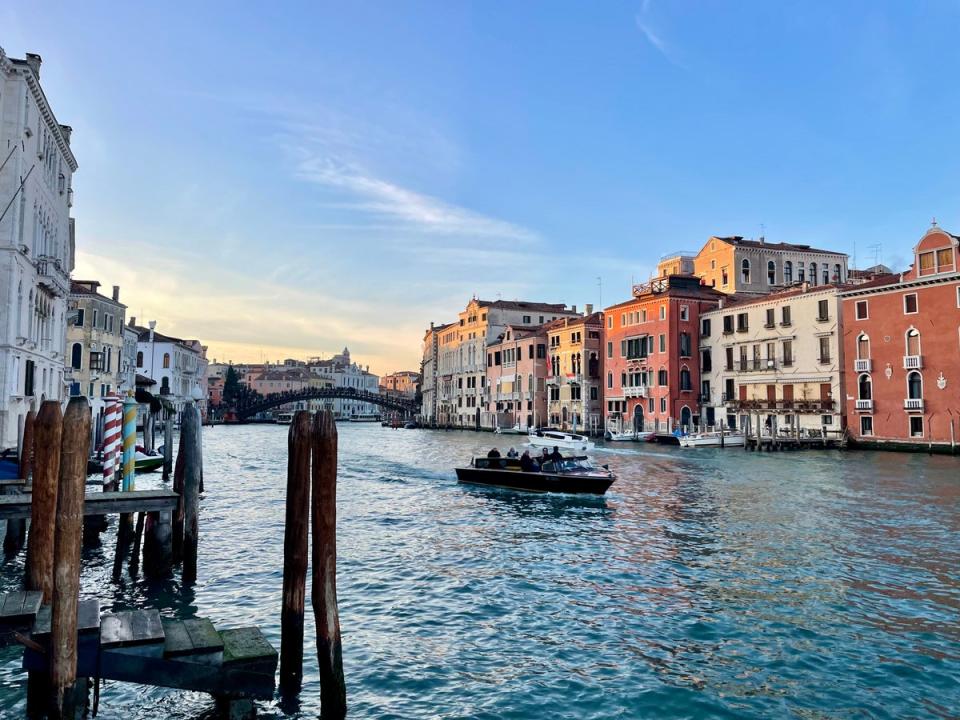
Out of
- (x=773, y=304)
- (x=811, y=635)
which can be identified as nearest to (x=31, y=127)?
(x=811, y=635)

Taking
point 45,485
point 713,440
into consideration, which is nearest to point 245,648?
point 45,485

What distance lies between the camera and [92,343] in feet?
132

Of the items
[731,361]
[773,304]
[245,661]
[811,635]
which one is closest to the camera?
[245,661]

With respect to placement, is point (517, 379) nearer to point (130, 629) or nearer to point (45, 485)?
point (45, 485)

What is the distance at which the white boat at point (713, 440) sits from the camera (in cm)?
3603

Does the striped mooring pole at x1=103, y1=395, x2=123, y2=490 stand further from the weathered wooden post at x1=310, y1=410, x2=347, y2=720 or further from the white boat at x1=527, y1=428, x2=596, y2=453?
the white boat at x1=527, y1=428, x2=596, y2=453

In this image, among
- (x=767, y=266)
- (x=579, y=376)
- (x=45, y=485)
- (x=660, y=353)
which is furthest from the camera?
(x=579, y=376)

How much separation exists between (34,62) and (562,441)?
2570 cm

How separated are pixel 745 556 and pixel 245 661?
8293 millimetres

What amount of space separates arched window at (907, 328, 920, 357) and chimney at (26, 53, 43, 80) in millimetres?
34462

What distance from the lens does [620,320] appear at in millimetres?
47312

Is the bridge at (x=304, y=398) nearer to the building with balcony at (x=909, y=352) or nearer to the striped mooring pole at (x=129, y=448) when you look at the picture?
the building with balcony at (x=909, y=352)

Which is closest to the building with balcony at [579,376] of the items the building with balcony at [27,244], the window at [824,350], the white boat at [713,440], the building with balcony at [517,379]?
the building with balcony at [517,379]

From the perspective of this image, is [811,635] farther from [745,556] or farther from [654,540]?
[654,540]
